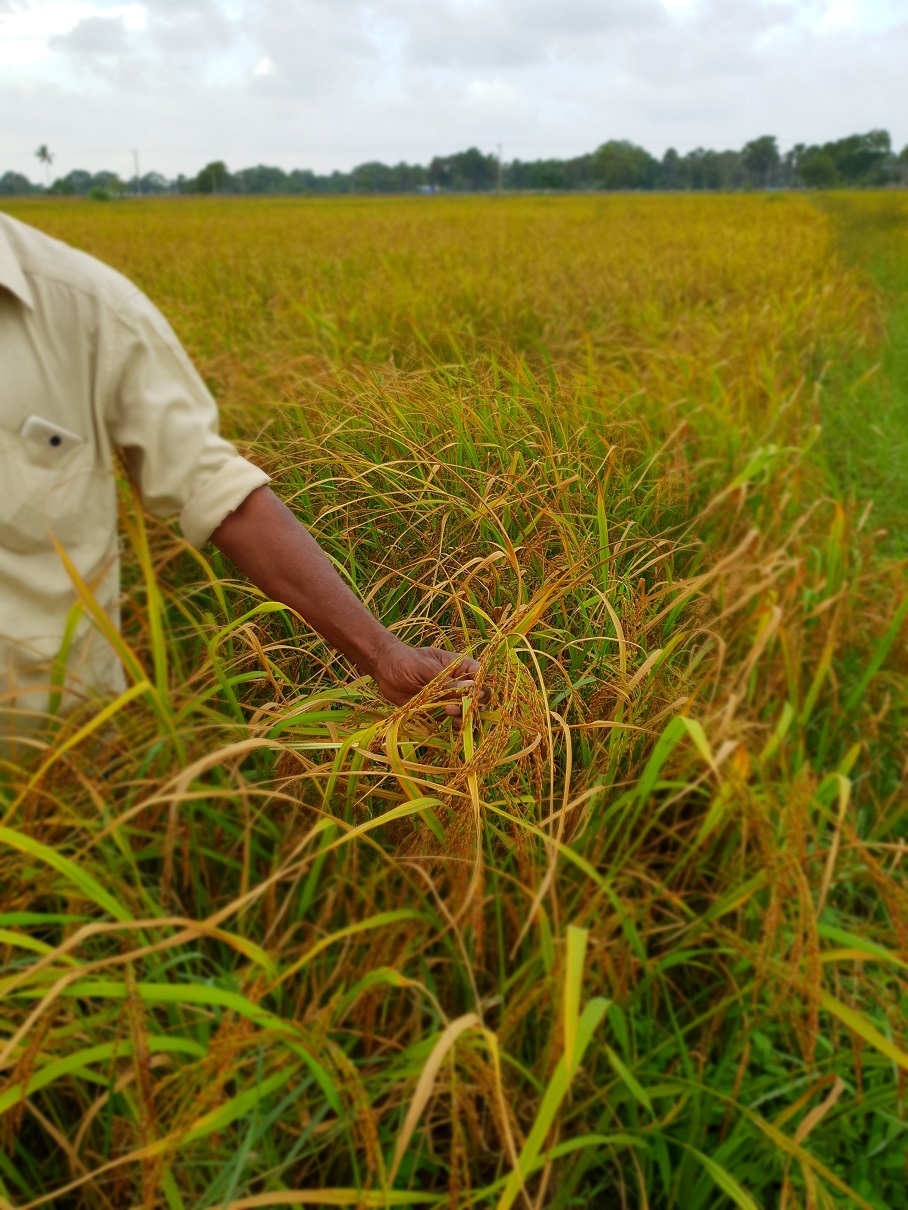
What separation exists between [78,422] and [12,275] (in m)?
0.14

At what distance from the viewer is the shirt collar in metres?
0.81

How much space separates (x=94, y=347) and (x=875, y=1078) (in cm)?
129

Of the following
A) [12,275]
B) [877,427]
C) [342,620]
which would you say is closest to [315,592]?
[342,620]

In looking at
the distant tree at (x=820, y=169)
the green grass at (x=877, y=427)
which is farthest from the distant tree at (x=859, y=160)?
the green grass at (x=877, y=427)

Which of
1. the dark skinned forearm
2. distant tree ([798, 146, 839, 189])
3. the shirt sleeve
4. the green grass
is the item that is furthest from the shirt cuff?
distant tree ([798, 146, 839, 189])

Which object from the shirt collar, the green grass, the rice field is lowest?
the green grass

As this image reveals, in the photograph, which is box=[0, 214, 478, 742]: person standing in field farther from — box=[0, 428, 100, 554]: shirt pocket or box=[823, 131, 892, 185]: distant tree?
box=[823, 131, 892, 185]: distant tree

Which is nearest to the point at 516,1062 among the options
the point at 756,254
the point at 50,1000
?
the point at 50,1000

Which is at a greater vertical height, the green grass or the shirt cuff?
the shirt cuff

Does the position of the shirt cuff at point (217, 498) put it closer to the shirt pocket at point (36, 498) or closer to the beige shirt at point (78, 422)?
the beige shirt at point (78, 422)

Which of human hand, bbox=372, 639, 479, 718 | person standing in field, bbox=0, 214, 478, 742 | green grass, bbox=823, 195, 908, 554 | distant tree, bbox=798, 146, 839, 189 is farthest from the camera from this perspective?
distant tree, bbox=798, 146, 839, 189

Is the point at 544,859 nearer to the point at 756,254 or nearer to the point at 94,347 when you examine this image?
the point at 94,347

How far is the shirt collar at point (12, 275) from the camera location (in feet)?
2.65

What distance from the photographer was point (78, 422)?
0.86 metres
